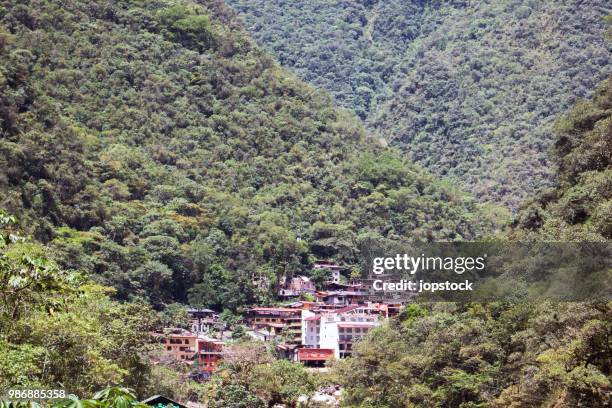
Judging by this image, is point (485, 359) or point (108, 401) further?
point (485, 359)

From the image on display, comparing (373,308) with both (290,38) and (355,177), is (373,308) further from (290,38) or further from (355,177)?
(290,38)

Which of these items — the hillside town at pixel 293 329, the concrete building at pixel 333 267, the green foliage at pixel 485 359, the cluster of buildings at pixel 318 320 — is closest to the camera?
the green foliage at pixel 485 359

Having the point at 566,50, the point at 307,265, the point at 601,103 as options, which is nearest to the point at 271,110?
the point at 307,265

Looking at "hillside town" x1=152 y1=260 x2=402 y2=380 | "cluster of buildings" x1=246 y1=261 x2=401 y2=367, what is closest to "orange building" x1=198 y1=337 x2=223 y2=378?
"hillside town" x1=152 y1=260 x2=402 y2=380

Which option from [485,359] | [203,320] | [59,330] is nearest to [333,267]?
[203,320]

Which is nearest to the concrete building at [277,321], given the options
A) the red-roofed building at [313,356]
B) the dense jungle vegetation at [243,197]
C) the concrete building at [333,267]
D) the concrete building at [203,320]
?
the dense jungle vegetation at [243,197]

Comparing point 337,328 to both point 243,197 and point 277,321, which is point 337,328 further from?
point 243,197

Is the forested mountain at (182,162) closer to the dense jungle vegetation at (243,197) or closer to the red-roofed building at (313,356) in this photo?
the dense jungle vegetation at (243,197)
